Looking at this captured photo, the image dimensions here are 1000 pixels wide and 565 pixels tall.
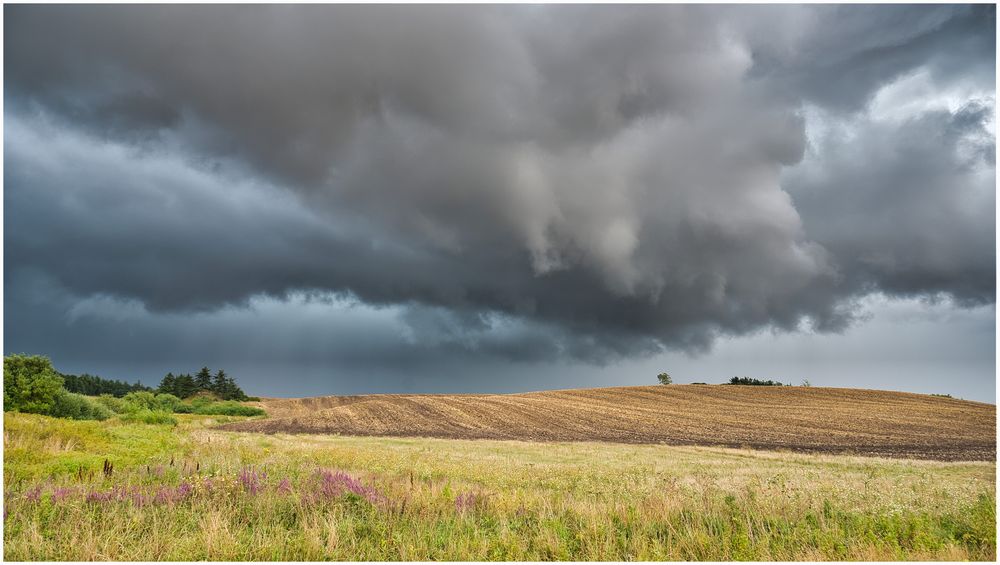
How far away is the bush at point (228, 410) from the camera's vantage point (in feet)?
288

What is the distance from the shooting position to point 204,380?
129 m

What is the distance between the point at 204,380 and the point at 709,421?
119 meters

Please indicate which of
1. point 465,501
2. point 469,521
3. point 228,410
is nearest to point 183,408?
point 228,410

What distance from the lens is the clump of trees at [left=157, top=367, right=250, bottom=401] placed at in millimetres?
125688

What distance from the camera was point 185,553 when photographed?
27.0 feet

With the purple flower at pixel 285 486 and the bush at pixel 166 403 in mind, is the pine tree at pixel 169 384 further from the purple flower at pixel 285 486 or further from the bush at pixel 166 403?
the purple flower at pixel 285 486

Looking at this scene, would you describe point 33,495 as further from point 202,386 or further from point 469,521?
point 202,386

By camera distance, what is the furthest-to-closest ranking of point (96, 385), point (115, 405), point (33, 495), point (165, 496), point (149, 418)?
point (96, 385) < point (115, 405) < point (149, 418) < point (165, 496) < point (33, 495)

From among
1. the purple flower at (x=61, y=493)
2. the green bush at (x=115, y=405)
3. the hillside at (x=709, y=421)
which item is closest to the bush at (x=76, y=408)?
the green bush at (x=115, y=405)

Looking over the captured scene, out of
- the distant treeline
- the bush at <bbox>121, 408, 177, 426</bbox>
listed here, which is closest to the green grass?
the bush at <bbox>121, 408, 177, 426</bbox>

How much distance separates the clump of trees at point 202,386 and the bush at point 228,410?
35.8 metres

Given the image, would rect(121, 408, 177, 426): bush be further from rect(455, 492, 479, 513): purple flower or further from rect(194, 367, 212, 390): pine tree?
rect(194, 367, 212, 390): pine tree

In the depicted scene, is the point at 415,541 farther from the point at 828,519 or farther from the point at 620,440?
the point at 620,440

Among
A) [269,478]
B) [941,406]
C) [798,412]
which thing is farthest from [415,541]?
[941,406]
